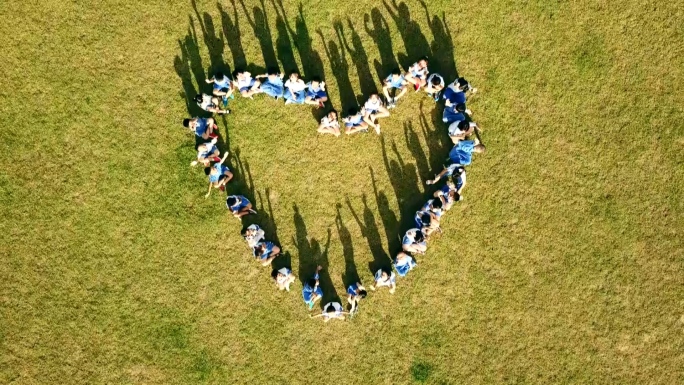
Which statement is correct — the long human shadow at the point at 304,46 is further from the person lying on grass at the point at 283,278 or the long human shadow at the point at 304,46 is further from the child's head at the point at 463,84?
the person lying on grass at the point at 283,278

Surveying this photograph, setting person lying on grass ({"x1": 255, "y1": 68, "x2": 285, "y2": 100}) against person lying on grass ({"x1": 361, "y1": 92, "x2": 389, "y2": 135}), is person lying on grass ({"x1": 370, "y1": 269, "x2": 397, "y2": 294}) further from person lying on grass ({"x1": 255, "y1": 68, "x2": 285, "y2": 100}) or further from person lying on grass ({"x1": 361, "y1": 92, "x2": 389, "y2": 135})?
person lying on grass ({"x1": 255, "y1": 68, "x2": 285, "y2": 100})

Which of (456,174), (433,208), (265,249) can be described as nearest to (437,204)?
(433,208)

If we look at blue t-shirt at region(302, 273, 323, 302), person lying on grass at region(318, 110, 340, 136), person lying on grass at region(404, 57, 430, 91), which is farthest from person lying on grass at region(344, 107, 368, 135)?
blue t-shirt at region(302, 273, 323, 302)

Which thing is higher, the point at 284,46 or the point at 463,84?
the point at 284,46

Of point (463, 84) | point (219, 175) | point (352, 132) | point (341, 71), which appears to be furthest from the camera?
point (341, 71)

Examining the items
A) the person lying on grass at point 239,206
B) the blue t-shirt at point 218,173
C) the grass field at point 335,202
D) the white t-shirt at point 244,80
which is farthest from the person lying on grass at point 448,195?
the white t-shirt at point 244,80

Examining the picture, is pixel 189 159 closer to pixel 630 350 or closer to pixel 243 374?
pixel 243 374

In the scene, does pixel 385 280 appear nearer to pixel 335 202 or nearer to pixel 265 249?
pixel 335 202

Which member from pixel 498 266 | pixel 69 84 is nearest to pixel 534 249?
pixel 498 266
